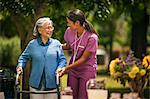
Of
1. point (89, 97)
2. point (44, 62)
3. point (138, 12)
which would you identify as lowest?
point (89, 97)

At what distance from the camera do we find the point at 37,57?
590 centimetres

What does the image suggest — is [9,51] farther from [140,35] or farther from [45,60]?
[45,60]

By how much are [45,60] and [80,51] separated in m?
0.58

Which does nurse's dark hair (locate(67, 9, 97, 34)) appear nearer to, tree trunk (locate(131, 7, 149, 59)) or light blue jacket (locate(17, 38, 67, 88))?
light blue jacket (locate(17, 38, 67, 88))

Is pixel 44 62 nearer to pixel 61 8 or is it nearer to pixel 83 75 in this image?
pixel 83 75

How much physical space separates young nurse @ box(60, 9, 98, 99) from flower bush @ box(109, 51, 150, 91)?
511cm

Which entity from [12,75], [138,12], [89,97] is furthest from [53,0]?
[138,12]

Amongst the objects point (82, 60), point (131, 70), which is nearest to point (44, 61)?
point (82, 60)

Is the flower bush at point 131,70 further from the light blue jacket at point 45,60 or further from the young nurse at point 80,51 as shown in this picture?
the light blue jacket at point 45,60

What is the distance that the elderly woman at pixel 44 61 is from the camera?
5.88 meters

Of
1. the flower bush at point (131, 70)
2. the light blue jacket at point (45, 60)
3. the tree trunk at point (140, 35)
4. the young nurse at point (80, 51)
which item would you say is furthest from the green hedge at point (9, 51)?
the light blue jacket at point (45, 60)

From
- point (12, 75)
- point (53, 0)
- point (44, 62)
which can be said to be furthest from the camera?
point (53, 0)

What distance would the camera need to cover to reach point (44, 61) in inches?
231

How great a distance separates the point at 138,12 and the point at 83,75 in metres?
13.3
